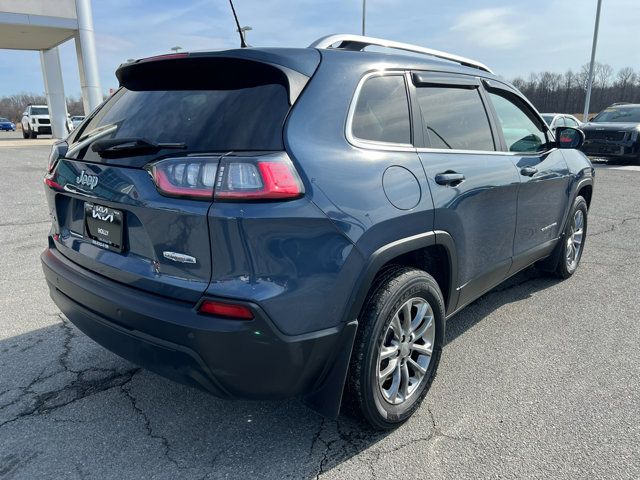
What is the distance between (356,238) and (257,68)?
85cm

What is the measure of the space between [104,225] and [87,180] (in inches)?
9.4

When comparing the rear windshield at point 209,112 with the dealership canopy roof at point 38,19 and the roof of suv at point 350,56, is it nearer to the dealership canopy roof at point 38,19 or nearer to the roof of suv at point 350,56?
the roof of suv at point 350,56

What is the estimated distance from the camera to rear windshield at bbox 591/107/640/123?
1528 centimetres

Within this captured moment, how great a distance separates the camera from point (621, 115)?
15.6m

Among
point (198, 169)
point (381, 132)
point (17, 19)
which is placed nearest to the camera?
point (198, 169)

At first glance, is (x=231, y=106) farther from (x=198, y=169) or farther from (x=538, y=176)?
(x=538, y=176)

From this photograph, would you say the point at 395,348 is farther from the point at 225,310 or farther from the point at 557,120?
the point at 557,120

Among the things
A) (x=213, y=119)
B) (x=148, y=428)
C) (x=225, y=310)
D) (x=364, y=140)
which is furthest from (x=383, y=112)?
(x=148, y=428)

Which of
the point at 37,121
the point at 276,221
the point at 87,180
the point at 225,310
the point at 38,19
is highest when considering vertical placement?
the point at 38,19

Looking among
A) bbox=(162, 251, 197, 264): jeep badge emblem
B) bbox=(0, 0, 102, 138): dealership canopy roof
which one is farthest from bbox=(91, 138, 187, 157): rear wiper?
A: bbox=(0, 0, 102, 138): dealership canopy roof

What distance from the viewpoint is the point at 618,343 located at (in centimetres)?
346

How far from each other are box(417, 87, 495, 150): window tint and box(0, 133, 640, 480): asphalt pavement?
1.39 meters

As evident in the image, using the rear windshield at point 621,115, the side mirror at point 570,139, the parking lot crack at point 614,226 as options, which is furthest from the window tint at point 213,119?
the rear windshield at point 621,115

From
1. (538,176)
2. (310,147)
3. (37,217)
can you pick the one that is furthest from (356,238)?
(37,217)
